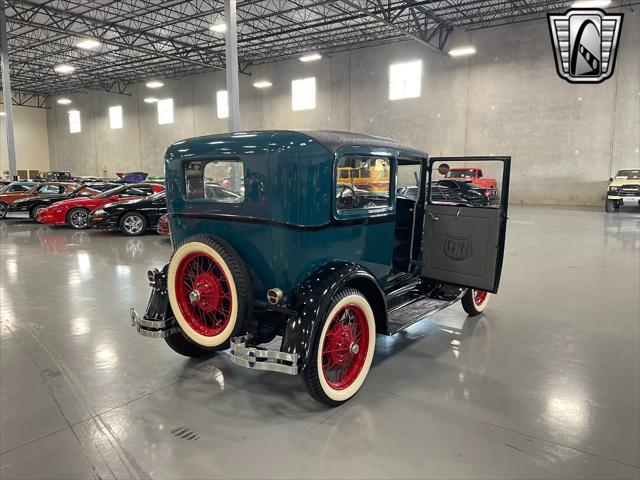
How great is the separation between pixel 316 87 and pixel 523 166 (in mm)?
10693

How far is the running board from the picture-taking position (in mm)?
3324

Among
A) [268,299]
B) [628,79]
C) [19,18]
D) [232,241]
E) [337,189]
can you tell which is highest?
[19,18]

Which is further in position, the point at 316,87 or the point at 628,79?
the point at 316,87

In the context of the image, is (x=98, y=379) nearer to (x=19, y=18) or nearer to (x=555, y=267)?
(x=555, y=267)

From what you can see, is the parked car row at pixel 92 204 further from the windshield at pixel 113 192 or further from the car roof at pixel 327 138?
the car roof at pixel 327 138

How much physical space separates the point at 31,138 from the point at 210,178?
39022 millimetres

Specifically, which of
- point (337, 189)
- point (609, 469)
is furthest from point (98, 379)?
point (609, 469)

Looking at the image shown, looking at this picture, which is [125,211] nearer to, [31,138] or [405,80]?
[405,80]

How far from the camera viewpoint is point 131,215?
10.6 m

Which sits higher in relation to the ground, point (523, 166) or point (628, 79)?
point (628, 79)

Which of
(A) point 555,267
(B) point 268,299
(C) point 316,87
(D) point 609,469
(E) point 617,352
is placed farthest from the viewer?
(C) point 316,87

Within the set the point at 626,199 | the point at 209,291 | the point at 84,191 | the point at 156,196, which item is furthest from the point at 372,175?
the point at 626,199

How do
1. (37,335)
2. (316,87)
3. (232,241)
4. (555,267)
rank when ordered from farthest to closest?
(316,87) < (555,267) < (37,335) < (232,241)

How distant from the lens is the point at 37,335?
418 centimetres
